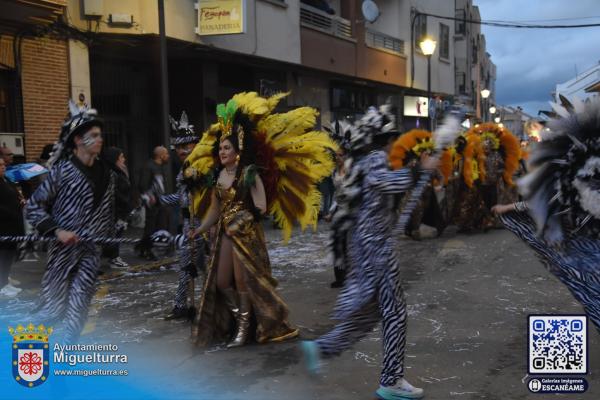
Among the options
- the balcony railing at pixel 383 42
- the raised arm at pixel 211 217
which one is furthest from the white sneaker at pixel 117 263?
the balcony railing at pixel 383 42

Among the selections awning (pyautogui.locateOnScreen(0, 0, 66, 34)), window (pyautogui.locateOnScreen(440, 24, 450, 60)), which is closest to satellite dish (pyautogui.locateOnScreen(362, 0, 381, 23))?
window (pyautogui.locateOnScreen(440, 24, 450, 60))

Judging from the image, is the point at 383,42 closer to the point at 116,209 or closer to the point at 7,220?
the point at 7,220

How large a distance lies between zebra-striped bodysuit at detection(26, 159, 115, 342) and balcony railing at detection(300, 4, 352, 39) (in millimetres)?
13597

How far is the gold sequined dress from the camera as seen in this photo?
16.7ft

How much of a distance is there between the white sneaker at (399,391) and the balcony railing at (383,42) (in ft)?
60.3

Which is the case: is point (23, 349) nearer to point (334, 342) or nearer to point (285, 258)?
point (334, 342)

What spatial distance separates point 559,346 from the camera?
393 cm

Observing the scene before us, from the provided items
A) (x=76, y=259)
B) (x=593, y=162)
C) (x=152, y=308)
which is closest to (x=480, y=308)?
(x=593, y=162)

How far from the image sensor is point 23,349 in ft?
12.2

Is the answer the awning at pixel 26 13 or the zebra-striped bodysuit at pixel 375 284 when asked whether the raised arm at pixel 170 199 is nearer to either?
the zebra-striped bodysuit at pixel 375 284

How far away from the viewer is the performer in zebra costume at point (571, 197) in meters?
3.72

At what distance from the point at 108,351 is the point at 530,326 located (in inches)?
113

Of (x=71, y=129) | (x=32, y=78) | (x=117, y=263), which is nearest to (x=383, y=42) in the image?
(x=32, y=78)

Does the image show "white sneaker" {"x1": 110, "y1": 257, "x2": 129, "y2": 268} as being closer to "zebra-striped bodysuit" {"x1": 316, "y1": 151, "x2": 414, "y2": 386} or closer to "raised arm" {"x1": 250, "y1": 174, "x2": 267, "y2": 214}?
"raised arm" {"x1": 250, "y1": 174, "x2": 267, "y2": 214}
